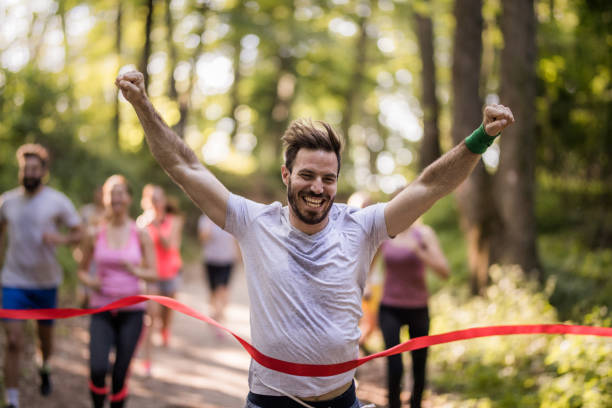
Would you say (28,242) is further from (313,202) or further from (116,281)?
(313,202)

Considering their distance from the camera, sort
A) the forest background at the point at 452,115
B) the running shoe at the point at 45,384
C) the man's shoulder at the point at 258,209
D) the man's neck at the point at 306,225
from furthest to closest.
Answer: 1. the forest background at the point at 452,115
2. the running shoe at the point at 45,384
3. the man's shoulder at the point at 258,209
4. the man's neck at the point at 306,225

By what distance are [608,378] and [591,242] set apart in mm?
8419

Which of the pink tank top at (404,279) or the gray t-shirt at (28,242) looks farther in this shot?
the gray t-shirt at (28,242)

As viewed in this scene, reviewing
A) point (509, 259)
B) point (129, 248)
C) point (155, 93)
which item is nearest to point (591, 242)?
point (509, 259)

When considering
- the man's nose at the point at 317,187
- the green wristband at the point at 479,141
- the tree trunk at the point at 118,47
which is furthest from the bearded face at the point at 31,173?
the tree trunk at the point at 118,47

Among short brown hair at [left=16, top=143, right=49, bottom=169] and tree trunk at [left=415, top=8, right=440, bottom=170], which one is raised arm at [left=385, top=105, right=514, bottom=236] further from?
tree trunk at [left=415, top=8, right=440, bottom=170]

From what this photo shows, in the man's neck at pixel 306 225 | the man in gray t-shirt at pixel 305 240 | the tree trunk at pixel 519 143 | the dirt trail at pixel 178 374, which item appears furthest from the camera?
the tree trunk at pixel 519 143

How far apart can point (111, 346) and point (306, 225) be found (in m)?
2.94

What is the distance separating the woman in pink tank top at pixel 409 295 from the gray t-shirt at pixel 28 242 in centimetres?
326

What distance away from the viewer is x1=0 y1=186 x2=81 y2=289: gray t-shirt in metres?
5.80

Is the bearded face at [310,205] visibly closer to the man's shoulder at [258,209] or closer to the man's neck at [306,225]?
the man's neck at [306,225]

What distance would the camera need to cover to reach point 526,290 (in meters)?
8.56

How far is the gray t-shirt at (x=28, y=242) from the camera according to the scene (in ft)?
19.0

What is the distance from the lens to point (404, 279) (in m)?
5.60
